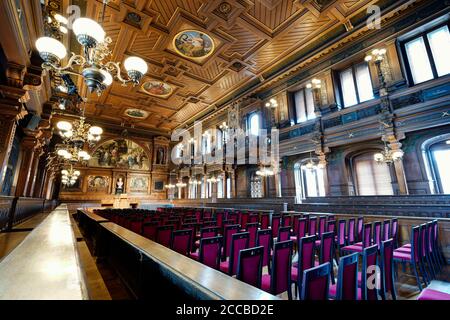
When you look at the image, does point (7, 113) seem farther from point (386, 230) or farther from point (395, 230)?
point (395, 230)

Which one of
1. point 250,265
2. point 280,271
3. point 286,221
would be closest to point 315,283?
point 250,265

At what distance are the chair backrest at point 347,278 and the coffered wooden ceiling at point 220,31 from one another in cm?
792

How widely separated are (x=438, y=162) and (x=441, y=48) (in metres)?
3.73

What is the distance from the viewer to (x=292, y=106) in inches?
424

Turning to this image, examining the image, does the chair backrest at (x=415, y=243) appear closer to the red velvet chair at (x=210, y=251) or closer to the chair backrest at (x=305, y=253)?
the chair backrest at (x=305, y=253)

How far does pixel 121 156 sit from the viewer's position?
18.8 metres

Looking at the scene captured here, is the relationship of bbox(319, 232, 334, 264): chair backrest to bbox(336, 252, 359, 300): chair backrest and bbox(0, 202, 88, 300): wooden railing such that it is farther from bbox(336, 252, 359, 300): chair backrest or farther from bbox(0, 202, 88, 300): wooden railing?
bbox(0, 202, 88, 300): wooden railing

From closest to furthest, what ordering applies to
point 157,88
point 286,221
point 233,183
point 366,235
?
point 366,235, point 286,221, point 157,88, point 233,183

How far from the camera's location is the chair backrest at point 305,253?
2.20 m

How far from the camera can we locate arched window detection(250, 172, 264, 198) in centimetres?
1230

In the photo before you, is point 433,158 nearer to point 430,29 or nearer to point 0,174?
point 430,29

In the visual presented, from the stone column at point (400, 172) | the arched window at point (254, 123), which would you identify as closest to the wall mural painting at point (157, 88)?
the arched window at point (254, 123)
